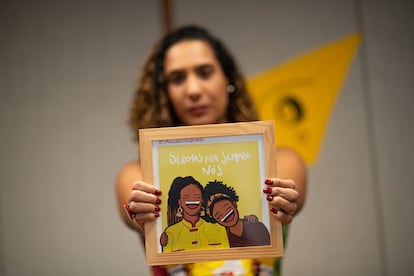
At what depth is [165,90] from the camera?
4.53 feet

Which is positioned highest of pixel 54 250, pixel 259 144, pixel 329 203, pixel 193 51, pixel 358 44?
pixel 358 44

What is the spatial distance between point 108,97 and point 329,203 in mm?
1044

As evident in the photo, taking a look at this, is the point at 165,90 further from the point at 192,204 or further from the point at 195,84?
the point at 192,204

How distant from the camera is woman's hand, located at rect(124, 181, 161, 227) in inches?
36.2

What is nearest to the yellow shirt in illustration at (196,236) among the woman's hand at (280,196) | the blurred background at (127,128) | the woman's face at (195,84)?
the woman's hand at (280,196)

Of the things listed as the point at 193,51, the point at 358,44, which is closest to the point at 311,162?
the point at 358,44

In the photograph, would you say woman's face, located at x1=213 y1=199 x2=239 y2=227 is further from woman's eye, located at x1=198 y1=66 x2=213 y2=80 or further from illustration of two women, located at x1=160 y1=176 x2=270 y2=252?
woman's eye, located at x1=198 y1=66 x2=213 y2=80

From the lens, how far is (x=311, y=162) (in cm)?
184

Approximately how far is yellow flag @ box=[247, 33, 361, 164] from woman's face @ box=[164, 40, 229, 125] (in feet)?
1.84

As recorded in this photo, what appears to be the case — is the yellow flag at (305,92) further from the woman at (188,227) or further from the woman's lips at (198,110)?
the woman at (188,227)

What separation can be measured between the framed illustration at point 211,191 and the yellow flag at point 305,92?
926 millimetres

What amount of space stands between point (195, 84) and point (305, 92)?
771 millimetres

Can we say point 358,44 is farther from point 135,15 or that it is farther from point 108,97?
point 108,97

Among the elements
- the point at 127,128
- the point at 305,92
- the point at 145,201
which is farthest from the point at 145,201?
the point at 305,92
